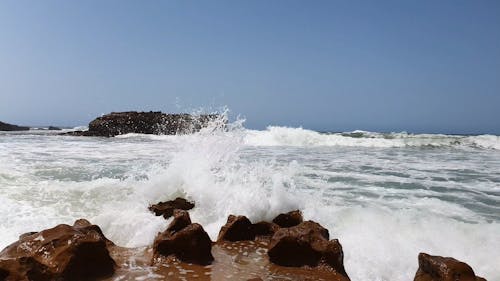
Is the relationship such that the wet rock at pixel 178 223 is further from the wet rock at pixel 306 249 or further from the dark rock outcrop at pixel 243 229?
the wet rock at pixel 306 249

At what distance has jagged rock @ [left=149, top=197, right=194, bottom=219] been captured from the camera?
6496 mm

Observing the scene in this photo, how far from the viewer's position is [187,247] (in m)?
4.55

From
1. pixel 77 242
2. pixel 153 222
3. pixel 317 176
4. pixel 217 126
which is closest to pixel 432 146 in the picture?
pixel 317 176

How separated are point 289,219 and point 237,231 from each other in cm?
80

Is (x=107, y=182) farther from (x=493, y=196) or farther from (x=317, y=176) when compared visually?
(x=493, y=196)

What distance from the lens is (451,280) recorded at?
347 cm

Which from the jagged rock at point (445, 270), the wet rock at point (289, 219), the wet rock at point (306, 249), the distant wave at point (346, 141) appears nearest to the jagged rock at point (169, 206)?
the wet rock at point (289, 219)

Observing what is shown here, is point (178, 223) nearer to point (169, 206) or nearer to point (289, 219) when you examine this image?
point (289, 219)

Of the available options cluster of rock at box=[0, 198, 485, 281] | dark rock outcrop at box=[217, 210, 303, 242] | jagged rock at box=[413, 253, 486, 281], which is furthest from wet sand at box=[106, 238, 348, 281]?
jagged rock at box=[413, 253, 486, 281]

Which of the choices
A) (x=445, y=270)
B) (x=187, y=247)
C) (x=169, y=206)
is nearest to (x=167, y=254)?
(x=187, y=247)

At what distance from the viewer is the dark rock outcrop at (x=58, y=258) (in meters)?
3.81

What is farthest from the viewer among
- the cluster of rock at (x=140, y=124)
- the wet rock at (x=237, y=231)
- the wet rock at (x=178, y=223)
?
the cluster of rock at (x=140, y=124)

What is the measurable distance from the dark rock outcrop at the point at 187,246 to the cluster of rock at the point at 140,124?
2938 cm

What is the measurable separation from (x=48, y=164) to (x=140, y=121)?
26.0 m
